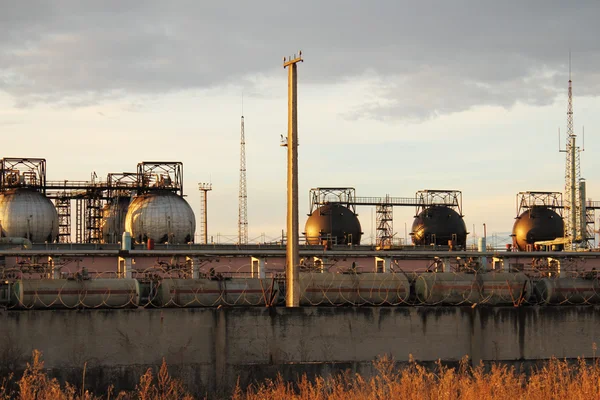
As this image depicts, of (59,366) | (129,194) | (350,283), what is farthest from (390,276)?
(129,194)

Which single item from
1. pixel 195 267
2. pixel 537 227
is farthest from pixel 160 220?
pixel 537 227

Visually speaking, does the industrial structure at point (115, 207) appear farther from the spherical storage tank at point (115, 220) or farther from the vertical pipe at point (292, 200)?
the vertical pipe at point (292, 200)

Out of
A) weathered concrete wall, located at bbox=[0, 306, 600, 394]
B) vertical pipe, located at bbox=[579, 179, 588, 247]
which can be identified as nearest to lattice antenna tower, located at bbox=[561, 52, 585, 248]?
vertical pipe, located at bbox=[579, 179, 588, 247]

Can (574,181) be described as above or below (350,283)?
above

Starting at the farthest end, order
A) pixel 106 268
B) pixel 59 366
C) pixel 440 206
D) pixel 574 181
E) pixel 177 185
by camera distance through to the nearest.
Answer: pixel 574 181, pixel 440 206, pixel 177 185, pixel 106 268, pixel 59 366

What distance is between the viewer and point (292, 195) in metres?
34.0

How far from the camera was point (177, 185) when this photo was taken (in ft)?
202

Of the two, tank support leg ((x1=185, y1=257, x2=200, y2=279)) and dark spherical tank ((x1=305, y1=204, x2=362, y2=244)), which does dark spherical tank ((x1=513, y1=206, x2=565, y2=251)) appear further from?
tank support leg ((x1=185, y1=257, x2=200, y2=279))

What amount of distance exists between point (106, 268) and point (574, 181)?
145 ft

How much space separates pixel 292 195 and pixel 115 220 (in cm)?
3344

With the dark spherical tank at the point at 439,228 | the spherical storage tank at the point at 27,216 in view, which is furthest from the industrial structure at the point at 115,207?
the dark spherical tank at the point at 439,228

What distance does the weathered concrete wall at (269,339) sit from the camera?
3125cm

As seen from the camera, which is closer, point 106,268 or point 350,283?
point 350,283

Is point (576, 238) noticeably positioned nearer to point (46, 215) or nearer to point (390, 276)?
point (390, 276)
